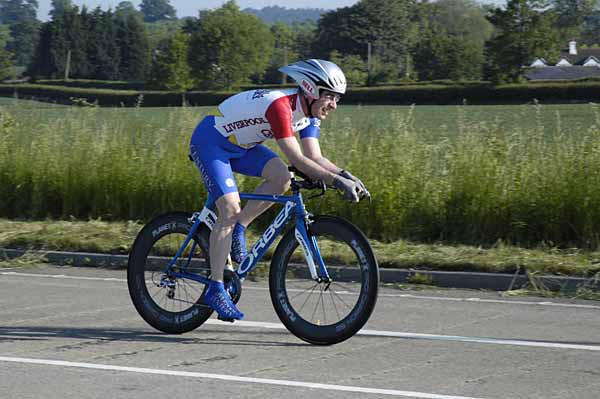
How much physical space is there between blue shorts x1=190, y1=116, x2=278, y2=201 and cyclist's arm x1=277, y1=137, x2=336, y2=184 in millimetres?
418

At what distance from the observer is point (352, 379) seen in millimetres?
6098

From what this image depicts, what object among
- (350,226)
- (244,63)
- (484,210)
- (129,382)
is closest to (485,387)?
(350,226)

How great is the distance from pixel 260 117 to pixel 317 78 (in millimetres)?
487

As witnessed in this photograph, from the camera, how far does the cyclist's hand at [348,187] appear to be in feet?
21.9

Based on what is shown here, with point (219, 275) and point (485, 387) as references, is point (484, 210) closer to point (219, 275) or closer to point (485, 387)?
point (219, 275)

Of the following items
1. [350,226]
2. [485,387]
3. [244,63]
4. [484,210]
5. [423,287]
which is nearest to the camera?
[485,387]

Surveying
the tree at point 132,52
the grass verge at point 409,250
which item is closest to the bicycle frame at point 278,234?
the grass verge at point 409,250

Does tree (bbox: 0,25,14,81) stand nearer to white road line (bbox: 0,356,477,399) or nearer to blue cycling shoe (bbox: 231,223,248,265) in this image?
blue cycling shoe (bbox: 231,223,248,265)

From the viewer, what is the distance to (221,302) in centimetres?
715

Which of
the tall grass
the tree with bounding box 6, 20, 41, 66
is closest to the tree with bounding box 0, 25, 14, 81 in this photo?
the tree with bounding box 6, 20, 41, 66

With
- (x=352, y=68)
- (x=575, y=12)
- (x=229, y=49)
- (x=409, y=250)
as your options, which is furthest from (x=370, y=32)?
(x=409, y=250)

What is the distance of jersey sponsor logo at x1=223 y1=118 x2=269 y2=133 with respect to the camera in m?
7.02

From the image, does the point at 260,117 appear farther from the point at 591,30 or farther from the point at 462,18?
the point at 591,30

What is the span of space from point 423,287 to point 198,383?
176 inches
